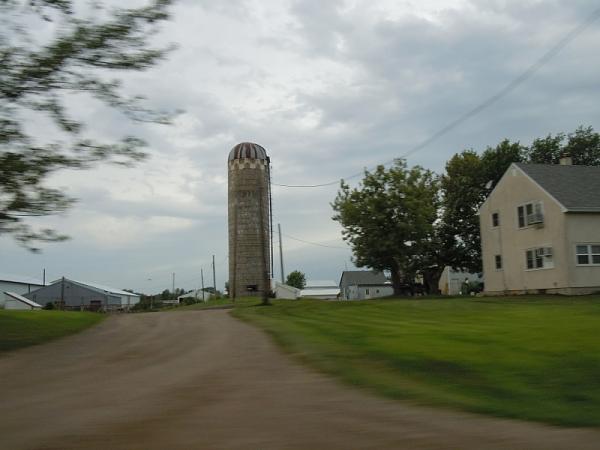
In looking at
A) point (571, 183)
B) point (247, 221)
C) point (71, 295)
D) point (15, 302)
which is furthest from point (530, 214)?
point (71, 295)

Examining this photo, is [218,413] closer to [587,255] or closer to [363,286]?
[587,255]

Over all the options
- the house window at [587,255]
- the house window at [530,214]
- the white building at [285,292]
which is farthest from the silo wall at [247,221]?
the house window at [587,255]

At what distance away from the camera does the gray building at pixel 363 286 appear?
78.8 m

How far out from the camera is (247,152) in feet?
174

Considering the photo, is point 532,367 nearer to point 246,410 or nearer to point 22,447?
point 246,410

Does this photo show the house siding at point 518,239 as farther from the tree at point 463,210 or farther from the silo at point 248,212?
the silo at point 248,212

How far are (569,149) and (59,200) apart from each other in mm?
53509

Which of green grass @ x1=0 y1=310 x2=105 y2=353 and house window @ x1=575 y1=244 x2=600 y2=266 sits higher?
house window @ x1=575 y1=244 x2=600 y2=266

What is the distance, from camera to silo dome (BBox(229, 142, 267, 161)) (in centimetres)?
5291

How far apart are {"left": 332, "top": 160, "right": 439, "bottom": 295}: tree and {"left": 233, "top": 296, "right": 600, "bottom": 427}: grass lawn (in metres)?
25.1

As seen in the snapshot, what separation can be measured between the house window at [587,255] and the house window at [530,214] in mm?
2665

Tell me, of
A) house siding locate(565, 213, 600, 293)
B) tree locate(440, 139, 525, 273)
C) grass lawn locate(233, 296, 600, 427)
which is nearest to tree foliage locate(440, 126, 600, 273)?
tree locate(440, 139, 525, 273)

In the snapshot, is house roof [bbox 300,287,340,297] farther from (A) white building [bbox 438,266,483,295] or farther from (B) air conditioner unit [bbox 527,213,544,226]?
(B) air conditioner unit [bbox 527,213,544,226]

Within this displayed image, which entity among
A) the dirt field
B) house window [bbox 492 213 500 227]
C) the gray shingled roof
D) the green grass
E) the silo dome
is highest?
the silo dome
